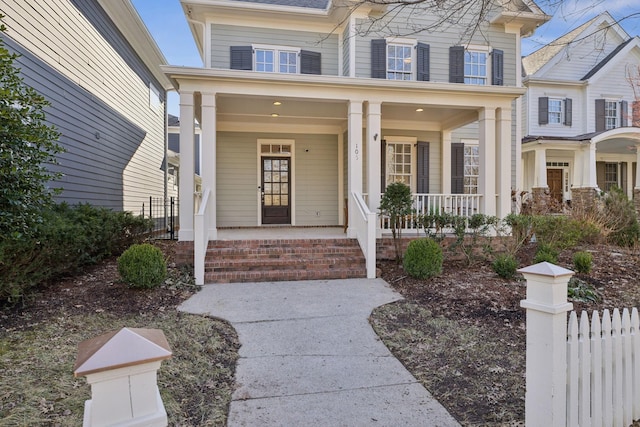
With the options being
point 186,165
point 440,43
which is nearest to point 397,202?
point 186,165

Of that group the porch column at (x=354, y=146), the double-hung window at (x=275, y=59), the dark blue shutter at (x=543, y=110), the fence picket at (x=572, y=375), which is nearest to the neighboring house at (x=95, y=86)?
the double-hung window at (x=275, y=59)

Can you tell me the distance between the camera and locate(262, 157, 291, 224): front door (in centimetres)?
1046

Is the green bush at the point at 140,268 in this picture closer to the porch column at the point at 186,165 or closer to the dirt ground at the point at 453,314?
the dirt ground at the point at 453,314

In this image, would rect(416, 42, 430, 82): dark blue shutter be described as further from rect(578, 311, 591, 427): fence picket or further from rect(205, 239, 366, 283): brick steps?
rect(578, 311, 591, 427): fence picket

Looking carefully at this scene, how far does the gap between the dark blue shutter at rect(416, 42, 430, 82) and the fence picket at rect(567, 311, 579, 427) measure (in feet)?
30.1

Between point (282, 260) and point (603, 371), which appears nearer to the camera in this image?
point (603, 371)

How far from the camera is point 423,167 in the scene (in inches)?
413

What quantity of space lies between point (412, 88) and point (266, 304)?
5.17 metres

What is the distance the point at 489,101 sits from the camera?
793 cm

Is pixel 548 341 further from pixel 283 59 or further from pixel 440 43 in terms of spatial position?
pixel 440 43

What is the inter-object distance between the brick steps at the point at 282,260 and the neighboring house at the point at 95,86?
3.23 metres

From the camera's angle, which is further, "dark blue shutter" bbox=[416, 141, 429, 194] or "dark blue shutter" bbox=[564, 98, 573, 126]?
"dark blue shutter" bbox=[564, 98, 573, 126]

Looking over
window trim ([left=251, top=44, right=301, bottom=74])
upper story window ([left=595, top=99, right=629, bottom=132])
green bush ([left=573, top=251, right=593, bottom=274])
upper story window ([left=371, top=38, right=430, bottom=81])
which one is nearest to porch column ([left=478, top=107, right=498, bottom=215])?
green bush ([left=573, top=251, right=593, bottom=274])

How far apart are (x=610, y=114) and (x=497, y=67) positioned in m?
7.94
